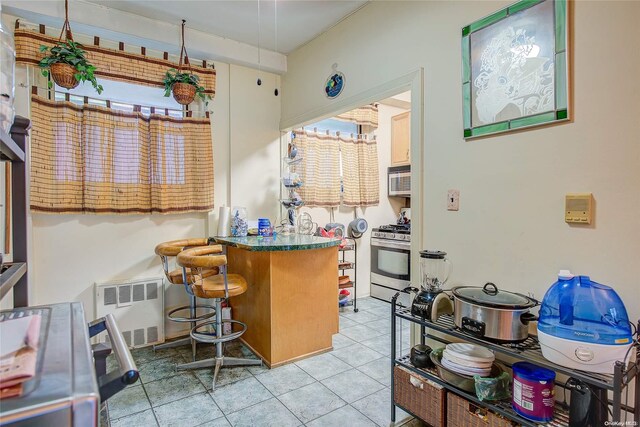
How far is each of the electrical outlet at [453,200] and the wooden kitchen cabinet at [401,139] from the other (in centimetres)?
271

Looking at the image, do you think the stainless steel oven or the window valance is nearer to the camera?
the stainless steel oven

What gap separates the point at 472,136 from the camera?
6.47 feet

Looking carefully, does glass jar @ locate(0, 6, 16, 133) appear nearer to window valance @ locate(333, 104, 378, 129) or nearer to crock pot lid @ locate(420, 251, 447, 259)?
crock pot lid @ locate(420, 251, 447, 259)

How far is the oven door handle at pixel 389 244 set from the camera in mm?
4227

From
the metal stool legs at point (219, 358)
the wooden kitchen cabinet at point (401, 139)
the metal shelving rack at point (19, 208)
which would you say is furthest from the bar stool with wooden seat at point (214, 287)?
the wooden kitchen cabinet at point (401, 139)

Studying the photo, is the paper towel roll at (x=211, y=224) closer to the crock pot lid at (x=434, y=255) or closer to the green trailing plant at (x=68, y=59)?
the green trailing plant at (x=68, y=59)

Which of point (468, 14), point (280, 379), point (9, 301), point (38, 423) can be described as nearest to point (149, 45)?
Answer: point (9, 301)

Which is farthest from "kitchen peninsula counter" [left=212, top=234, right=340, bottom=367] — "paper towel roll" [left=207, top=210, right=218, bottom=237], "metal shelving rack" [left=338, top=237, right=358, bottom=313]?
"metal shelving rack" [left=338, top=237, right=358, bottom=313]

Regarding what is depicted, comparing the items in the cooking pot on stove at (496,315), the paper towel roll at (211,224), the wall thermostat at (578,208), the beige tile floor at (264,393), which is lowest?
the beige tile floor at (264,393)

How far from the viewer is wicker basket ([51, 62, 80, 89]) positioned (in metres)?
2.45

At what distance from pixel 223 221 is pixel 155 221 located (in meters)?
0.63

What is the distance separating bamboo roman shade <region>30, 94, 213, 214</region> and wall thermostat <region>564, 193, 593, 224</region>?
9.62 feet

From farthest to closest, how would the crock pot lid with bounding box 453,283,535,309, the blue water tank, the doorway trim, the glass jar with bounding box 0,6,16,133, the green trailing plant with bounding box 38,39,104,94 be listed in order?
the green trailing plant with bounding box 38,39,104,94 → the doorway trim → the crock pot lid with bounding box 453,283,535,309 → the blue water tank → the glass jar with bounding box 0,6,16,133

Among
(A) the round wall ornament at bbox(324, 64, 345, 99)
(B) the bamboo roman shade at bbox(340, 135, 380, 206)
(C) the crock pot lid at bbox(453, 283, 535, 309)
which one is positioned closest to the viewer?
(C) the crock pot lid at bbox(453, 283, 535, 309)
